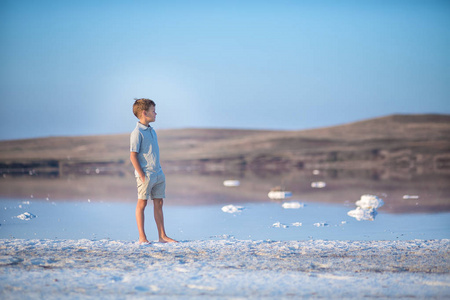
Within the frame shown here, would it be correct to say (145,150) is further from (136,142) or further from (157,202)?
(157,202)

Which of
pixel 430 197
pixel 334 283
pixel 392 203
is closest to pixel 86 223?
pixel 334 283

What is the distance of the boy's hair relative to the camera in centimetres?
521

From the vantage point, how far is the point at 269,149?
44.0 m

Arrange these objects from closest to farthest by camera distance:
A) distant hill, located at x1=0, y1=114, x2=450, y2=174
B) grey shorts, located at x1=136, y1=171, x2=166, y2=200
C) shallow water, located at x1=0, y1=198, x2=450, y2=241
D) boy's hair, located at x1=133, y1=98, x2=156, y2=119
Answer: grey shorts, located at x1=136, y1=171, x2=166, y2=200 < boy's hair, located at x1=133, y1=98, x2=156, y2=119 < shallow water, located at x1=0, y1=198, x2=450, y2=241 < distant hill, located at x1=0, y1=114, x2=450, y2=174

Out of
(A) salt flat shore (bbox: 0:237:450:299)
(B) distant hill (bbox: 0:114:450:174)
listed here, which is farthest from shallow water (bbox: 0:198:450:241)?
(B) distant hill (bbox: 0:114:450:174)

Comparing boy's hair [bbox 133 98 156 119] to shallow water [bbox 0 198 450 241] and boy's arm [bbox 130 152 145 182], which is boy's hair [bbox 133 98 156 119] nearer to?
boy's arm [bbox 130 152 145 182]

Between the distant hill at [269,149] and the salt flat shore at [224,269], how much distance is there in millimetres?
23947

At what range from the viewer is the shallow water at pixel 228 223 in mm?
5543

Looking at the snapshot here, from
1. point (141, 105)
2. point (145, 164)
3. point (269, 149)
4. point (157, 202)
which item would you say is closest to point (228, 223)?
point (157, 202)

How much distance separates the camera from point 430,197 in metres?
9.97

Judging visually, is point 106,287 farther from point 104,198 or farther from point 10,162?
point 10,162

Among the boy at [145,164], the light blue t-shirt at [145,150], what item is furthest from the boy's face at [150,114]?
the light blue t-shirt at [145,150]

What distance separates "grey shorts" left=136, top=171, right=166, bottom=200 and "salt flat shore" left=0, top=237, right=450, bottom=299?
0.51m

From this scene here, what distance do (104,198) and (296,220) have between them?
5.10 meters
